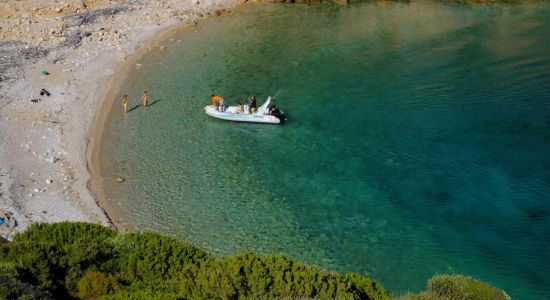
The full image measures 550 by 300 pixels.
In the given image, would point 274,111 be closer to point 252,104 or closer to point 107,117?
point 252,104

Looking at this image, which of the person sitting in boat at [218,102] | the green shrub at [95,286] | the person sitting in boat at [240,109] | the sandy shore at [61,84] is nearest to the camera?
the green shrub at [95,286]

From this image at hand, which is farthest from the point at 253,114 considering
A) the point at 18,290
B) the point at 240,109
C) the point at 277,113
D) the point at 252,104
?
the point at 18,290

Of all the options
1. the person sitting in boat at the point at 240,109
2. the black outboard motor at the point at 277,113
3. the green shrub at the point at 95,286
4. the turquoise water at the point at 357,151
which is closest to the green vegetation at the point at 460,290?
the turquoise water at the point at 357,151

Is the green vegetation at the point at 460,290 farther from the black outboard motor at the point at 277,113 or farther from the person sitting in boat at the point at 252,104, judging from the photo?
the person sitting in boat at the point at 252,104

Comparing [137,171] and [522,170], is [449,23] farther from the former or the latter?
[137,171]

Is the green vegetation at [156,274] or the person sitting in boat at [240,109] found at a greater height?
the green vegetation at [156,274]

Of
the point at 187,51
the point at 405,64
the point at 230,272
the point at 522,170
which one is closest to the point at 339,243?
the point at 230,272
